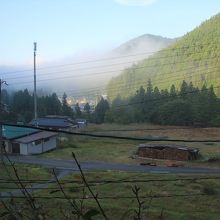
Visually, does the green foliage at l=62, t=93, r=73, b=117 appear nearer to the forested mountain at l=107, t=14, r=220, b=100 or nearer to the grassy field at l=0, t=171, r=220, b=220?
the grassy field at l=0, t=171, r=220, b=220

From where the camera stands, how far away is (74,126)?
5028 centimetres

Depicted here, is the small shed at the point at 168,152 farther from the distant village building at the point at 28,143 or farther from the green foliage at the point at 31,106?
the green foliage at the point at 31,106

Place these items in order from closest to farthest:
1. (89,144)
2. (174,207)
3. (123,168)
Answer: (174,207) → (123,168) → (89,144)

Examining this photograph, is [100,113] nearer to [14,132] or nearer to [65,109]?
[65,109]

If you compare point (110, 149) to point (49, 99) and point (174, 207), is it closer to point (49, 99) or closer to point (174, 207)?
point (174, 207)

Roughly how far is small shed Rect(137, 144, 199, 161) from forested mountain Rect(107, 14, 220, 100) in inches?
2898

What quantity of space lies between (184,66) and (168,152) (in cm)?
9714

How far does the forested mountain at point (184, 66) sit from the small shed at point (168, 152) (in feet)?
241

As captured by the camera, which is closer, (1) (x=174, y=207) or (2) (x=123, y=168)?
(1) (x=174, y=207)

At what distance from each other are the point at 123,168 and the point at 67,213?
2624 cm

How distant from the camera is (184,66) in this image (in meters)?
129

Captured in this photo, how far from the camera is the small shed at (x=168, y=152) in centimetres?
3400

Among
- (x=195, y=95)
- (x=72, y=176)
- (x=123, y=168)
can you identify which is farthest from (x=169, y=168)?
(x=195, y=95)

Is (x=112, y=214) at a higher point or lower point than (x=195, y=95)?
lower
